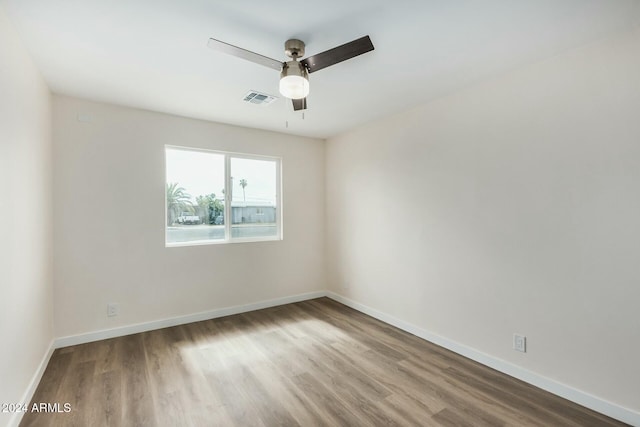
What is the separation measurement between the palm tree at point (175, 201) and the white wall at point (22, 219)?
108 centimetres

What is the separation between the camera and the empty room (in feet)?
6.13

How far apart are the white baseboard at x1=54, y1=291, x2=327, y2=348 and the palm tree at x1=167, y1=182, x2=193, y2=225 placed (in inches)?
46.3

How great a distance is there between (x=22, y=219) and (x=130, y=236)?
1.23m

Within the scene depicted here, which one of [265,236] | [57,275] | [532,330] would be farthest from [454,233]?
[57,275]

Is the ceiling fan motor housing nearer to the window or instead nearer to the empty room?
the empty room

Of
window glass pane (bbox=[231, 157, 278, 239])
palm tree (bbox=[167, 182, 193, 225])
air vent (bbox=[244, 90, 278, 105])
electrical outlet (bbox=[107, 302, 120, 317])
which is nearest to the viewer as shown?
air vent (bbox=[244, 90, 278, 105])

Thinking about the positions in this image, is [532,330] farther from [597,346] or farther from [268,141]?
[268,141]

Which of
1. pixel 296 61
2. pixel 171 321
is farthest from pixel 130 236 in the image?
pixel 296 61

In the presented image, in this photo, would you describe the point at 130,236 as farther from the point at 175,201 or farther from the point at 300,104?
the point at 300,104

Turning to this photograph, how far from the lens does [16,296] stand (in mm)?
1891

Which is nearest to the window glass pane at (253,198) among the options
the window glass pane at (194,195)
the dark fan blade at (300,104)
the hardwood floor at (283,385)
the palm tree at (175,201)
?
the window glass pane at (194,195)

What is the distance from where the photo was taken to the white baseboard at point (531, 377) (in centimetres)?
192

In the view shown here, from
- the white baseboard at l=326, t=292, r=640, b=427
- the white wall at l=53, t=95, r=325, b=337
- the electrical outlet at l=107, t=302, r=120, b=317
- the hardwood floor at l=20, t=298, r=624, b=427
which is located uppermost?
the white wall at l=53, t=95, r=325, b=337

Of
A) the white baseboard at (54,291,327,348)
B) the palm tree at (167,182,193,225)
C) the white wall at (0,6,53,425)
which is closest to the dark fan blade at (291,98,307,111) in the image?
the white wall at (0,6,53,425)
